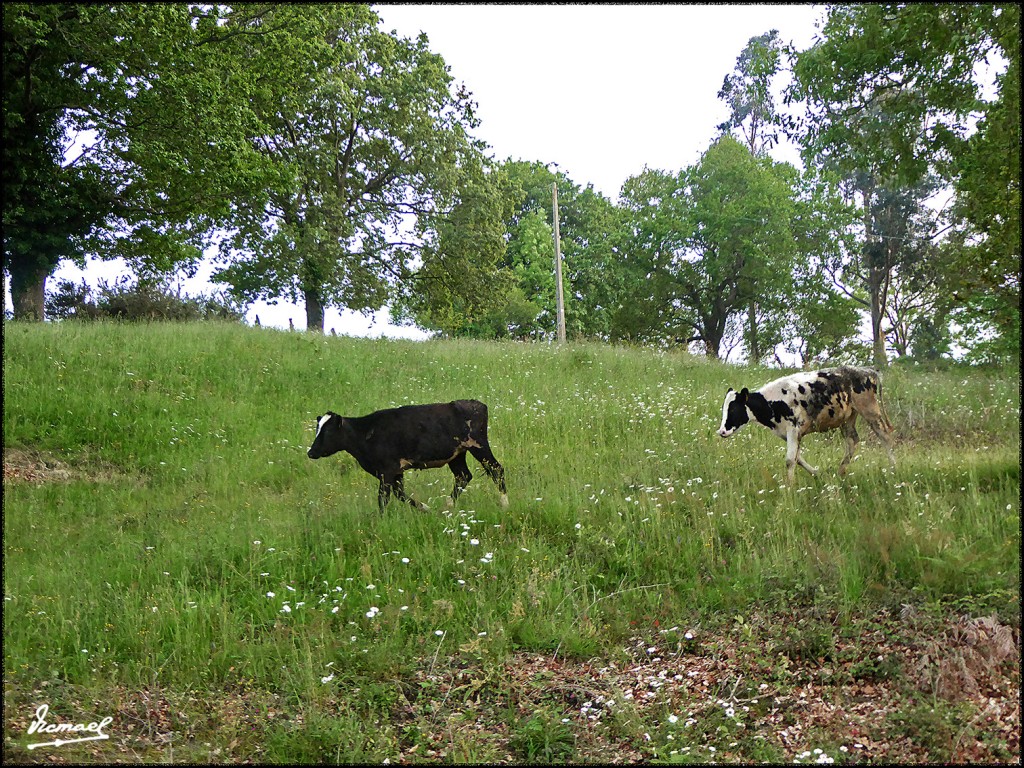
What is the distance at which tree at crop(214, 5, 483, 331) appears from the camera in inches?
1184

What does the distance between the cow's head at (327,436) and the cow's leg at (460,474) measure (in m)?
1.68

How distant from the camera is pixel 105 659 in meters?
7.14

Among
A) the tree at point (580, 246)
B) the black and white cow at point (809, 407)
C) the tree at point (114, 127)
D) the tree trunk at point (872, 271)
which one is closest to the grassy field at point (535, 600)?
the black and white cow at point (809, 407)

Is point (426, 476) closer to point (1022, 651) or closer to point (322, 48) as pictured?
point (1022, 651)

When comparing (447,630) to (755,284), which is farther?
(755,284)

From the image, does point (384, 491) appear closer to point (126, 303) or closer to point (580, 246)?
point (126, 303)

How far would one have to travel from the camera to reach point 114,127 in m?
19.6

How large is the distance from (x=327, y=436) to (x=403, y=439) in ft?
3.48

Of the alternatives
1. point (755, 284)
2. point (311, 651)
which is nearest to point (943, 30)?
point (311, 651)

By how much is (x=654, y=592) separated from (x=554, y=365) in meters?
13.2

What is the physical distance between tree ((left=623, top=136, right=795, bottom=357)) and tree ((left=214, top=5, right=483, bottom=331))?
13.6m

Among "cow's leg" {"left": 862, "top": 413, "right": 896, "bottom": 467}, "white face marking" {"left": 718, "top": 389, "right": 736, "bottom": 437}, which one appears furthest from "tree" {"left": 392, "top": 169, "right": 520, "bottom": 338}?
"cow's leg" {"left": 862, "top": 413, "right": 896, "bottom": 467}

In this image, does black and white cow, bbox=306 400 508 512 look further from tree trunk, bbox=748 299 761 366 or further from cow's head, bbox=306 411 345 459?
tree trunk, bbox=748 299 761 366

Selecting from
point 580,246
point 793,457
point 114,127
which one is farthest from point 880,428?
point 580,246
